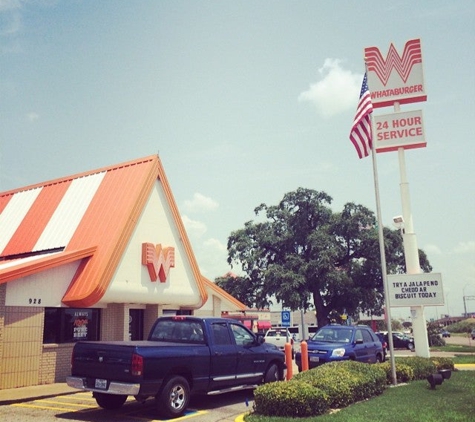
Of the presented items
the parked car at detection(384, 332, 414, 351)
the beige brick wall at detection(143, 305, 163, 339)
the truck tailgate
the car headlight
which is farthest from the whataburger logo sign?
the parked car at detection(384, 332, 414, 351)

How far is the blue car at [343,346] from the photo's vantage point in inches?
614

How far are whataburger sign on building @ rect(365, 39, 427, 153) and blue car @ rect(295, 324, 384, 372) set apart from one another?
6747mm

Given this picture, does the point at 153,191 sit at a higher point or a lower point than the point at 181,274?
higher

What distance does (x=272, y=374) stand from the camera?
41.6 feet

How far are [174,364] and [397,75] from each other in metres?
13.9

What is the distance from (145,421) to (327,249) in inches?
1166

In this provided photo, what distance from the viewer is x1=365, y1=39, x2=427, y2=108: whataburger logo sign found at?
18453 mm

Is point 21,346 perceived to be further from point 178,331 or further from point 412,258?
point 412,258

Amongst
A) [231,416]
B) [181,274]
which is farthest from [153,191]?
[231,416]

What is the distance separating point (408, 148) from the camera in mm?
18406

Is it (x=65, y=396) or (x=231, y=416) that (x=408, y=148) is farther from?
(x=65, y=396)

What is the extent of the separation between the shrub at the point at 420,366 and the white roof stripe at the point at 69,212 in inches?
494

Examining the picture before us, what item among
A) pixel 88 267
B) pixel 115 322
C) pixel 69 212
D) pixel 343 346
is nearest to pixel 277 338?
pixel 115 322

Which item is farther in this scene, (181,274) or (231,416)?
(181,274)
